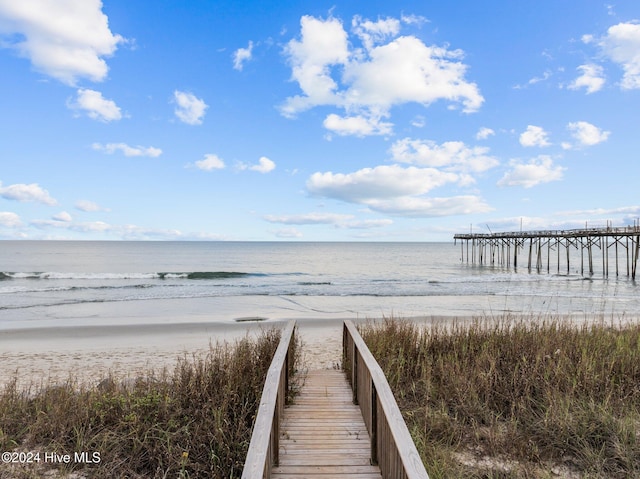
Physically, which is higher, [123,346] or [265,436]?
[265,436]

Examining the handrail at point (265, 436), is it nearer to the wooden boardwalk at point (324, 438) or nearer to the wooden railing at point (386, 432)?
the wooden boardwalk at point (324, 438)

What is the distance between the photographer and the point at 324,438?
168 inches

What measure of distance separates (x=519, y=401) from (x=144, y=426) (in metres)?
4.83

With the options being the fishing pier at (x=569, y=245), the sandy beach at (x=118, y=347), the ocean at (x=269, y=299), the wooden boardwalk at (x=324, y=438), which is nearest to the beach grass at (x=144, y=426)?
the wooden boardwalk at (x=324, y=438)

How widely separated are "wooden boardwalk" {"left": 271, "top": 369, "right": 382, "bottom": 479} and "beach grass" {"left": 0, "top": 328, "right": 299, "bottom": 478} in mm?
508

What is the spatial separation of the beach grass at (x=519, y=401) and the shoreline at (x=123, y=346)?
1.62 meters

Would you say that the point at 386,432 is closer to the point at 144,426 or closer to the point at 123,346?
the point at 144,426

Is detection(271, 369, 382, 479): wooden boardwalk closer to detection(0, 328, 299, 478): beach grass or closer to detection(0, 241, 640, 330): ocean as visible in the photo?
detection(0, 328, 299, 478): beach grass

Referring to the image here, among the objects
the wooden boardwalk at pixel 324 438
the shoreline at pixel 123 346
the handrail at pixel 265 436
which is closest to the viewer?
the handrail at pixel 265 436

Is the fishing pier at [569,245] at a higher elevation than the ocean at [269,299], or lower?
higher

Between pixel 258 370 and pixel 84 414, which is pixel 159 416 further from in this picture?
pixel 258 370

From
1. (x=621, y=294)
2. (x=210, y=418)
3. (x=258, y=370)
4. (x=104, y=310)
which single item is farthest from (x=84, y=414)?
(x=621, y=294)

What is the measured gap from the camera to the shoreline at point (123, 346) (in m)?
9.12

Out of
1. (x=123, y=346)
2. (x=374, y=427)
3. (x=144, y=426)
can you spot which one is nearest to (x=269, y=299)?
(x=123, y=346)
